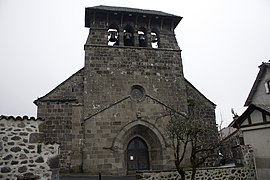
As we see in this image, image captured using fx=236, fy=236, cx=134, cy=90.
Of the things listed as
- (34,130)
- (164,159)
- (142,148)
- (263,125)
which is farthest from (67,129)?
(263,125)

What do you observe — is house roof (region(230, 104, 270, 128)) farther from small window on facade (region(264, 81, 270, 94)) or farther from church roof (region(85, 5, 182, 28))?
church roof (region(85, 5, 182, 28))

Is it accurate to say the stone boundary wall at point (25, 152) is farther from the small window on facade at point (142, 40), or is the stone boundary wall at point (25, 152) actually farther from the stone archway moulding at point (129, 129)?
the small window on facade at point (142, 40)

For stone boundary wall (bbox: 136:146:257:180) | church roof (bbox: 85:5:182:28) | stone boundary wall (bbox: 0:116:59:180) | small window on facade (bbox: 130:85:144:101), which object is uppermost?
church roof (bbox: 85:5:182:28)

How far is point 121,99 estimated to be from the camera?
14.0m

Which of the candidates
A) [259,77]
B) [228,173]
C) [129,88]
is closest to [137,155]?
[129,88]

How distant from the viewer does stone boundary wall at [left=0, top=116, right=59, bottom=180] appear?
612 centimetres

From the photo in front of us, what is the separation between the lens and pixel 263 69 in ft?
53.8

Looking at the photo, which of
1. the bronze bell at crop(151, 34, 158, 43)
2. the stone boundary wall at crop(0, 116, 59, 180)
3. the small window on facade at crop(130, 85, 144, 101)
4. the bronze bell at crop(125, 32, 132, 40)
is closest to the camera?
the stone boundary wall at crop(0, 116, 59, 180)

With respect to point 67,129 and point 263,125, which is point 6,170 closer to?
point 67,129

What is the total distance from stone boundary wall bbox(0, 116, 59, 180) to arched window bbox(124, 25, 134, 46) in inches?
416

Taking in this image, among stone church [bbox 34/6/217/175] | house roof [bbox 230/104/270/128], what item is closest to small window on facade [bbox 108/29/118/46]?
stone church [bbox 34/6/217/175]

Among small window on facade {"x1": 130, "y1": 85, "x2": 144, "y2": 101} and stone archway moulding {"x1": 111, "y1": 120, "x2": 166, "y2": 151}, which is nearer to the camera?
stone archway moulding {"x1": 111, "y1": 120, "x2": 166, "y2": 151}

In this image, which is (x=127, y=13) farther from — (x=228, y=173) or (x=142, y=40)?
(x=228, y=173)

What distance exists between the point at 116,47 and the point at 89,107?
434cm
